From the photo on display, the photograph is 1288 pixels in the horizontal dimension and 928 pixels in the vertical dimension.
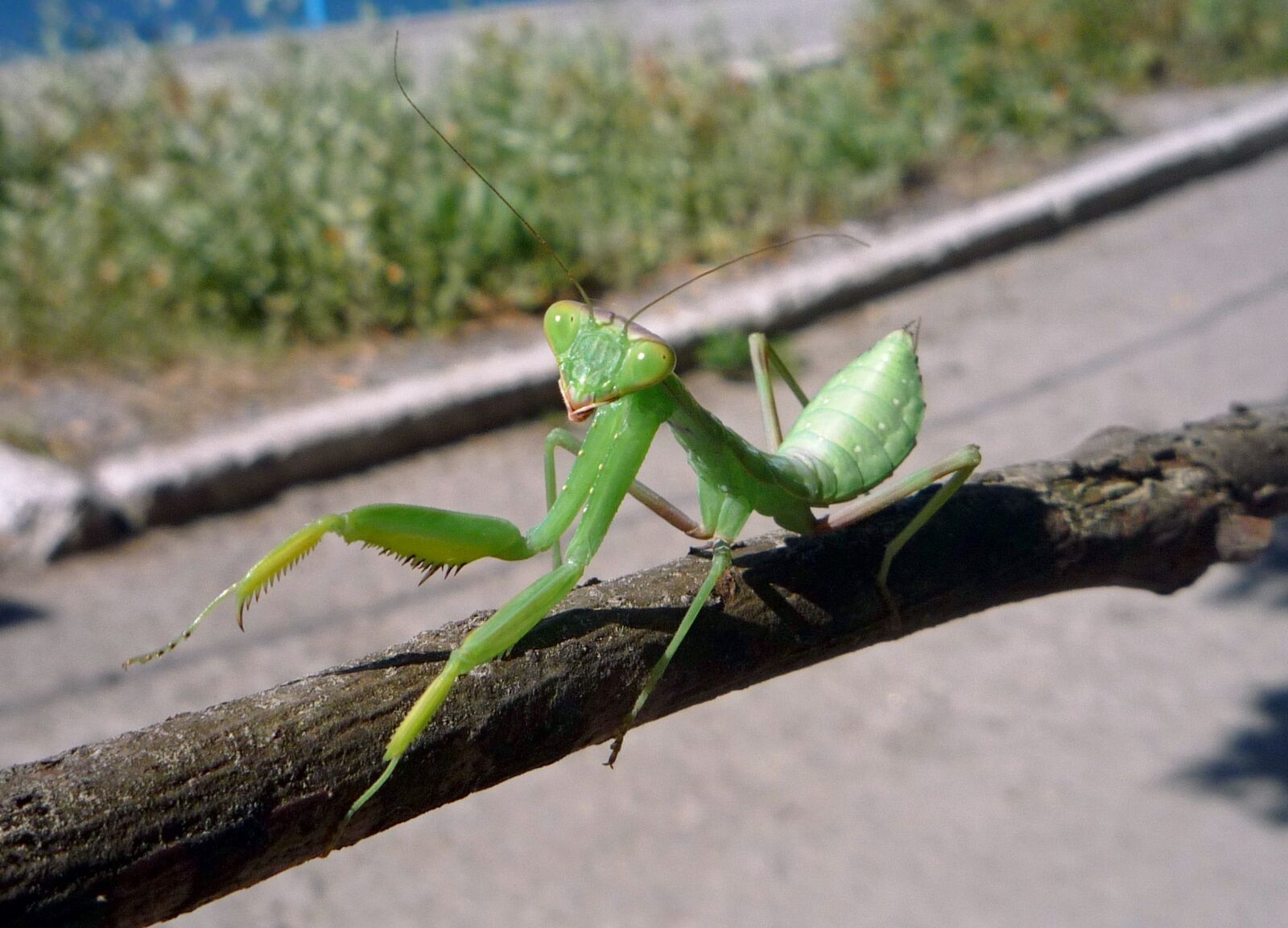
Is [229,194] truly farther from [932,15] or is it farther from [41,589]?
[932,15]

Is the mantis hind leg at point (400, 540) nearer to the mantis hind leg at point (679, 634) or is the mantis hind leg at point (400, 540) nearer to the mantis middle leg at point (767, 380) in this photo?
the mantis hind leg at point (679, 634)

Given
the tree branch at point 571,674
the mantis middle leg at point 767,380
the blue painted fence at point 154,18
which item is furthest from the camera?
the blue painted fence at point 154,18

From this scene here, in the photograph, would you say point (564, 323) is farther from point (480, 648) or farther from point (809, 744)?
point (809, 744)

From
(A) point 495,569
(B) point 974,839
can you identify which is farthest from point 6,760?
(B) point 974,839

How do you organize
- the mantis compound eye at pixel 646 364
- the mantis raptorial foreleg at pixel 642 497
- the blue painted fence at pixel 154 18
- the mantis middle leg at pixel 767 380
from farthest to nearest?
1. the blue painted fence at pixel 154 18
2. the mantis middle leg at pixel 767 380
3. the mantis raptorial foreleg at pixel 642 497
4. the mantis compound eye at pixel 646 364

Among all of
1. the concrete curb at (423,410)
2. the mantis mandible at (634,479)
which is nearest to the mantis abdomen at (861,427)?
the mantis mandible at (634,479)

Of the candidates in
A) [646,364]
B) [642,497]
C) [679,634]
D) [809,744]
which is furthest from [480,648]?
[809,744]

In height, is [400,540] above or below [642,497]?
above
